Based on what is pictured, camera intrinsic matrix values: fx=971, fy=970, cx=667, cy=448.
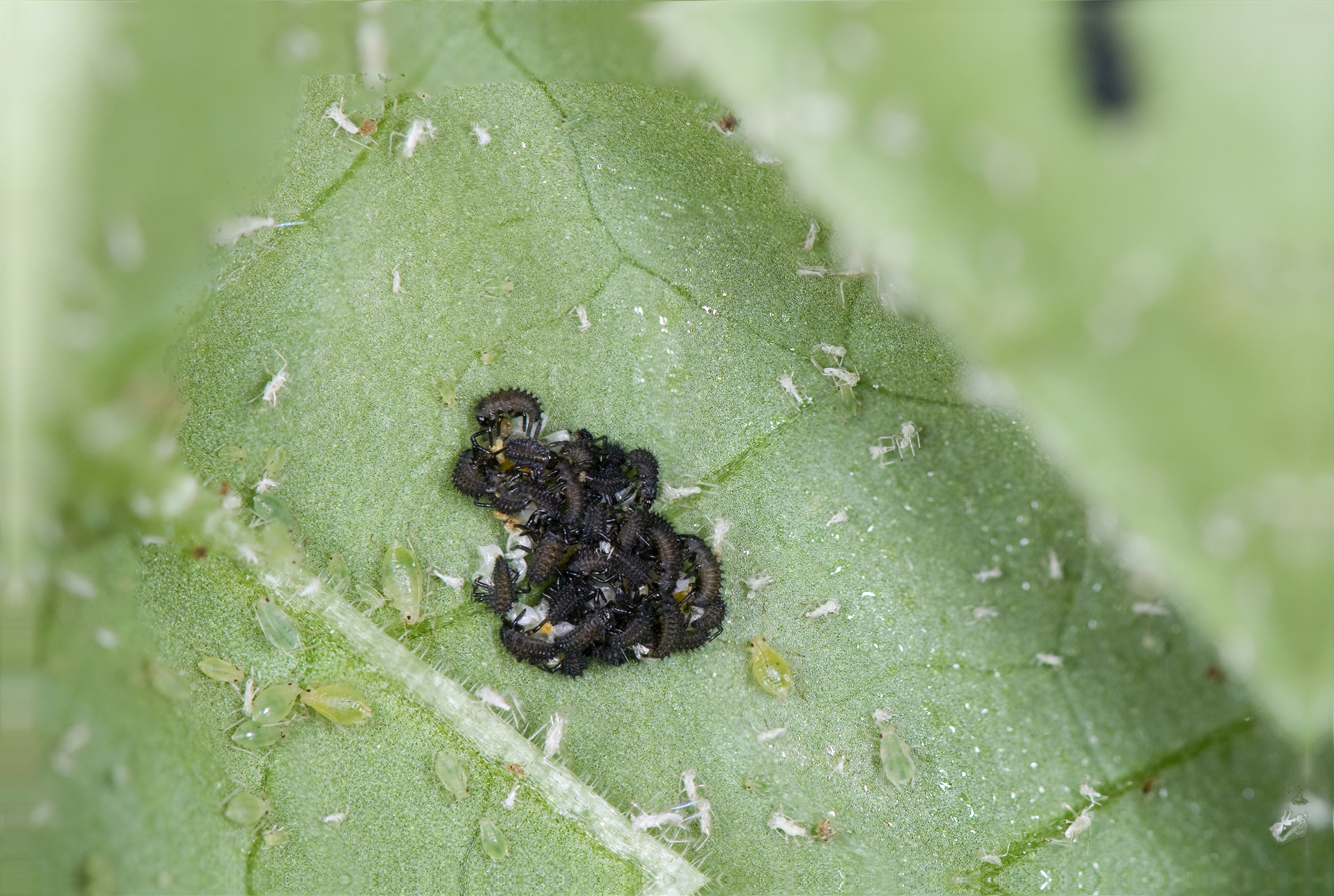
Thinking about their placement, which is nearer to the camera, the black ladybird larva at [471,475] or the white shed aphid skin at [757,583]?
the black ladybird larva at [471,475]

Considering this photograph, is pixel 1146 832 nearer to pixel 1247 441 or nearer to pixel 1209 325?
pixel 1247 441

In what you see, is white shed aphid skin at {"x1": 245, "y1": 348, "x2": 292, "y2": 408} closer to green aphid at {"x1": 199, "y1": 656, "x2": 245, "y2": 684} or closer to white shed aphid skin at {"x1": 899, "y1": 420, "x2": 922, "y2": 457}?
green aphid at {"x1": 199, "y1": 656, "x2": 245, "y2": 684}

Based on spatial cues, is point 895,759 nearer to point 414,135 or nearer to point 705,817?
point 705,817

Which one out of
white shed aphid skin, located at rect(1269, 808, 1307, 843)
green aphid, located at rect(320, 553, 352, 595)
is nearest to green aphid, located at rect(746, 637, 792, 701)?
green aphid, located at rect(320, 553, 352, 595)

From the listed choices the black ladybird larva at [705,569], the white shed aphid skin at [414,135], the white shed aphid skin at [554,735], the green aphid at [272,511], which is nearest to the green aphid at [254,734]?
the green aphid at [272,511]

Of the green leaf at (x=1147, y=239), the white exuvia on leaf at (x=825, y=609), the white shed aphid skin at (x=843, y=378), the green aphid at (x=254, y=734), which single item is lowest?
the green aphid at (x=254, y=734)

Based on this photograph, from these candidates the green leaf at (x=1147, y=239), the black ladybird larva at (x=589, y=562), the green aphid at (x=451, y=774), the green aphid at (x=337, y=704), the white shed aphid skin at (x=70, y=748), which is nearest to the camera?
the green leaf at (x=1147, y=239)

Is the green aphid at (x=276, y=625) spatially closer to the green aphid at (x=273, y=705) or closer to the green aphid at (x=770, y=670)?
the green aphid at (x=273, y=705)
